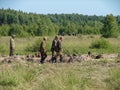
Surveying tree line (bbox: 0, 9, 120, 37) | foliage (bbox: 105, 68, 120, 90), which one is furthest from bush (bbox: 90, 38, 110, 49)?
tree line (bbox: 0, 9, 120, 37)

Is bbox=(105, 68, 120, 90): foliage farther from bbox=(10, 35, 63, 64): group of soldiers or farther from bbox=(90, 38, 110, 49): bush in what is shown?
bbox=(90, 38, 110, 49): bush

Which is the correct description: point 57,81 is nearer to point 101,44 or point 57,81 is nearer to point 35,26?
point 101,44

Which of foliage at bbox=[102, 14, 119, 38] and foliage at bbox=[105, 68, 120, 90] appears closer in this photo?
foliage at bbox=[105, 68, 120, 90]

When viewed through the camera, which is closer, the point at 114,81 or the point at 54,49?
the point at 114,81

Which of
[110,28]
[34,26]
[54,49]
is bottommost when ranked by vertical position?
[34,26]

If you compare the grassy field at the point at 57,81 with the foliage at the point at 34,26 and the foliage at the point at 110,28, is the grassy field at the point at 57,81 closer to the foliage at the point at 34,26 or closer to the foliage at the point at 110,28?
the foliage at the point at 110,28

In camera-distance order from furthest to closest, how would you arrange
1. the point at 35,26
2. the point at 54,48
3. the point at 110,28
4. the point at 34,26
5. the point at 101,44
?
1. the point at 34,26
2. the point at 35,26
3. the point at 110,28
4. the point at 101,44
5. the point at 54,48

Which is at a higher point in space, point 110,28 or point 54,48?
point 54,48

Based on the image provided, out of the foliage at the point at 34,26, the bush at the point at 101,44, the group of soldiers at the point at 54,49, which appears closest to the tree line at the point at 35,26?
the foliage at the point at 34,26

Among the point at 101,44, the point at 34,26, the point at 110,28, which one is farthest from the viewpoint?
the point at 34,26

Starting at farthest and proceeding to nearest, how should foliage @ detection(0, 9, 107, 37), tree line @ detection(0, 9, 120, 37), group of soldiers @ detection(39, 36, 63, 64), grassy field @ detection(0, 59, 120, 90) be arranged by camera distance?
foliage @ detection(0, 9, 107, 37), tree line @ detection(0, 9, 120, 37), group of soldiers @ detection(39, 36, 63, 64), grassy field @ detection(0, 59, 120, 90)

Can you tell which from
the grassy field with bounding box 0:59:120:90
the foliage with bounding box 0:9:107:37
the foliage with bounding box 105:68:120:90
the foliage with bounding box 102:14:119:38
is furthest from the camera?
the foliage with bounding box 0:9:107:37

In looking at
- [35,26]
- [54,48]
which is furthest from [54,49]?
[35,26]

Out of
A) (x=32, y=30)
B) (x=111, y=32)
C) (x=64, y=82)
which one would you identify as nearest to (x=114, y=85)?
(x=64, y=82)
